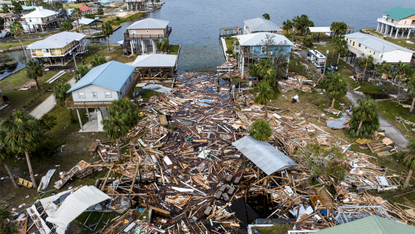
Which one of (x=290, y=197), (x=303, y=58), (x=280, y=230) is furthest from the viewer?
(x=303, y=58)

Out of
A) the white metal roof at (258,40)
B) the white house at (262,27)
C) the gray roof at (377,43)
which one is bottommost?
the gray roof at (377,43)

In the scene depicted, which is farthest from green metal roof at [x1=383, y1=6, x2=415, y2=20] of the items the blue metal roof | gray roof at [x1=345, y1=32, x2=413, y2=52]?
the blue metal roof

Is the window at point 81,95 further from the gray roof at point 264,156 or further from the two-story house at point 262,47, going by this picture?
the two-story house at point 262,47

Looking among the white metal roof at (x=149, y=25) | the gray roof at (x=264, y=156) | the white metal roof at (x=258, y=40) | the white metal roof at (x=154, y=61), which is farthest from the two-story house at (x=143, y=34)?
the gray roof at (x=264, y=156)

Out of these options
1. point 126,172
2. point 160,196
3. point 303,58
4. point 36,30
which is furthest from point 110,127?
point 36,30

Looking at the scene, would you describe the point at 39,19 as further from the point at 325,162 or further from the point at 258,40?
the point at 325,162

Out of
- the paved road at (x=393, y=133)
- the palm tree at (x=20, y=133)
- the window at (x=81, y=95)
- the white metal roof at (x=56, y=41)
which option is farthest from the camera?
the white metal roof at (x=56, y=41)

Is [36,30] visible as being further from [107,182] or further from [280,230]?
[280,230]
